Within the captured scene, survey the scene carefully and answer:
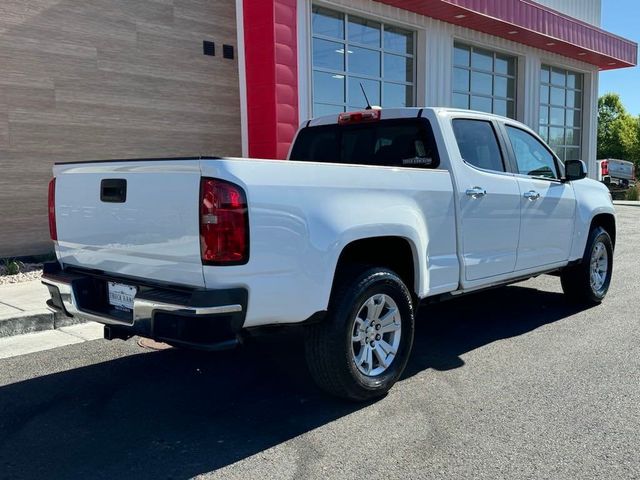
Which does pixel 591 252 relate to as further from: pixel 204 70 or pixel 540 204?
pixel 204 70

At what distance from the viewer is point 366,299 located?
3934 millimetres

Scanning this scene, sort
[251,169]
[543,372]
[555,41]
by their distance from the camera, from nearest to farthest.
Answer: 1. [251,169]
2. [543,372]
3. [555,41]

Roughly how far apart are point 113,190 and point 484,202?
2.86 metres

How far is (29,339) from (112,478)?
9.94ft

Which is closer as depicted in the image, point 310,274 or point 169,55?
point 310,274

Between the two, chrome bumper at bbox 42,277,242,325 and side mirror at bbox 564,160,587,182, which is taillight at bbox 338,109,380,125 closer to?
side mirror at bbox 564,160,587,182

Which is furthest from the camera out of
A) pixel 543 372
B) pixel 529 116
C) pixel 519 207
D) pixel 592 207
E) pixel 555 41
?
pixel 529 116

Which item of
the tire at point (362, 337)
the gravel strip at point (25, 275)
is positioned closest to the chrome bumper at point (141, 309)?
the tire at point (362, 337)

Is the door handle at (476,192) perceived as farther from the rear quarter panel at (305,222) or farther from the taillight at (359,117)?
the taillight at (359,117)

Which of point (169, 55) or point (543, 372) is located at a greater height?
point (169, 55)

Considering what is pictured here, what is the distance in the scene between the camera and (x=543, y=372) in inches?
180

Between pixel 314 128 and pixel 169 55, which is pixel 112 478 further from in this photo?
pixel 169 55

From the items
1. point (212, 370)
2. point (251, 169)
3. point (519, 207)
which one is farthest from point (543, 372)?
point (251, 169)

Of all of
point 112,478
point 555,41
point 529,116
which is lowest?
point 112,478
